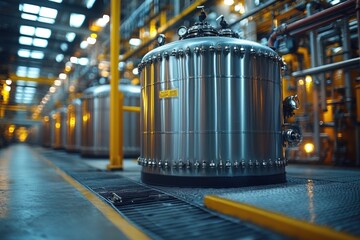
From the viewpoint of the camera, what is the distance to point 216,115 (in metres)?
5.22

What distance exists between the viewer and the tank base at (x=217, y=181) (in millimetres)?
5199

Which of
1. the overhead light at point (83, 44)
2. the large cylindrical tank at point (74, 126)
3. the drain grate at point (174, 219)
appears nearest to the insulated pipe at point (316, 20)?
the drain grate at point (174, 219)

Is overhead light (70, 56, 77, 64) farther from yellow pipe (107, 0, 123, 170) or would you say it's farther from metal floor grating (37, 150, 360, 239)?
metal floor grating (37, 150, 360, 239)

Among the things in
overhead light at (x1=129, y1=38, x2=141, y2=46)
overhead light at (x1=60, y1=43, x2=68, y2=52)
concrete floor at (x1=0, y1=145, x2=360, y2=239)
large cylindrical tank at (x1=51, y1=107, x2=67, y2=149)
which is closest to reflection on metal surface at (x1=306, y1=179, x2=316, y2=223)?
concrete floor at (x1=0, y1=145, x2=360, y2=239)

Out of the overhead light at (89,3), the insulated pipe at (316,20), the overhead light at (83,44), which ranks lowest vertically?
the insulated pipe at (316,20)

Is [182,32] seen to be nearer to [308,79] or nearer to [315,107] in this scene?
[315,107]

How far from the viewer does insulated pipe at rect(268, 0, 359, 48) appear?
652 cm

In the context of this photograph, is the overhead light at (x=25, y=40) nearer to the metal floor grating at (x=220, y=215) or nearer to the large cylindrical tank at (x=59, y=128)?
the large cylindrical tank at (x=59, y=128)

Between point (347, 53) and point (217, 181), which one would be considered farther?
point (347, 53)

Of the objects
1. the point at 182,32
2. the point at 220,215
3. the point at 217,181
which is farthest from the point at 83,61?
the point at 220,215

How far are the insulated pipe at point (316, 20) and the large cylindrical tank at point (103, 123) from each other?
7.35 metres

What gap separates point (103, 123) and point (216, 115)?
30.8ft

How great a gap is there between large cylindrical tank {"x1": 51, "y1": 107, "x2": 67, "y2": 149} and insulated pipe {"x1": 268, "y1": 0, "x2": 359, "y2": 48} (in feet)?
61.6

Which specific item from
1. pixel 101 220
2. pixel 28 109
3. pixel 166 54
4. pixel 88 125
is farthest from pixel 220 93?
pixel 28 109
